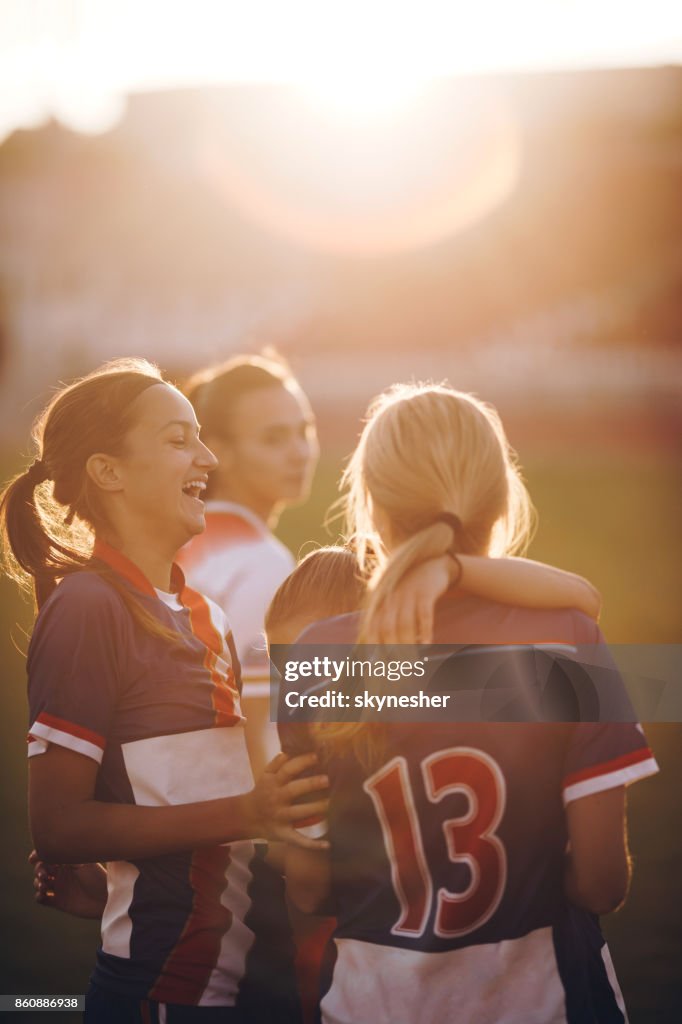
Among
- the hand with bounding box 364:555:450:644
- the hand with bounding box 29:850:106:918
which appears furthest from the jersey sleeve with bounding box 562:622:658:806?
the hand with bounding box 29:850:106:918

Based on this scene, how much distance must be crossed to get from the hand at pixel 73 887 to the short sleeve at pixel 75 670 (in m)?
0.25

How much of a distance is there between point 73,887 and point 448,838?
54 cm

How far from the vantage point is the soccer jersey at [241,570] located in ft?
4.54

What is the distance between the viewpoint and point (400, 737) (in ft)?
3.39

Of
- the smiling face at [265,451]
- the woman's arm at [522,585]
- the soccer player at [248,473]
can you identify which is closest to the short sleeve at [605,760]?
the woman's arm at [522,585]

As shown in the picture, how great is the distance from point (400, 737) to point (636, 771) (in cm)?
25

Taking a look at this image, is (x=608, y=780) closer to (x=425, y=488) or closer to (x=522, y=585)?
(x=522, y=585)

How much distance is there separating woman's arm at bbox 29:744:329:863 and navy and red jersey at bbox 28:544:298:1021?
0.02m

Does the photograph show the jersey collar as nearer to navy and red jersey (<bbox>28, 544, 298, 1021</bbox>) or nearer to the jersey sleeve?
navy and red jersey (<bbox>28, 544, 298, 1021</bbox>)

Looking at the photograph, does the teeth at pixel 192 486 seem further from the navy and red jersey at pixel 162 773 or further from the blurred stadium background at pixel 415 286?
the blurred stadium background at pixel 415 286

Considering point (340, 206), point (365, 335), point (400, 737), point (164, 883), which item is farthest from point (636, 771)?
point (365, 335)

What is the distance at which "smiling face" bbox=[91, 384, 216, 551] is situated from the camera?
47.5 inches

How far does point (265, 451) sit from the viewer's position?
212 cm

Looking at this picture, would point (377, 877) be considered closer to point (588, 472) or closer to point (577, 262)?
point (588, 472)
